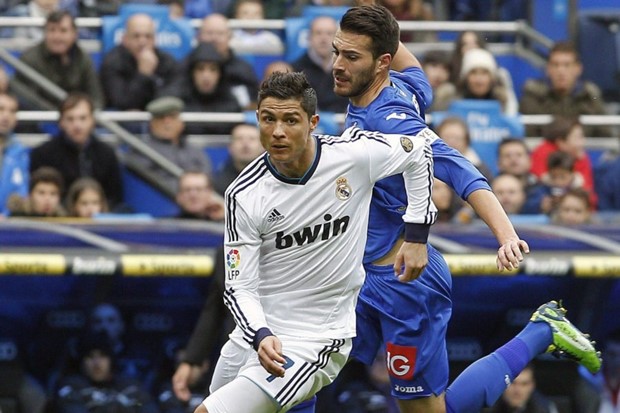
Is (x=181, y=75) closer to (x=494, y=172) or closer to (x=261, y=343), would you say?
(x=494, y=172)

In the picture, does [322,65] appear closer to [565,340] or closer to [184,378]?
[184,378]

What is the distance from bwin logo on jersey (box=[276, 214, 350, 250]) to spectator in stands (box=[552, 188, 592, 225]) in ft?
14.2

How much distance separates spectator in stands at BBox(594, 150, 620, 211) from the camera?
38.2ft

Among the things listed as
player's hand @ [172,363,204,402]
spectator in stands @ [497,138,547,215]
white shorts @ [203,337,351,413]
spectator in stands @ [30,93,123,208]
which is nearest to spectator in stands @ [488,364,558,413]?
spectator in stands @ [497,138,547,215]

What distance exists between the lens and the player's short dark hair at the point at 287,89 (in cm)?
620

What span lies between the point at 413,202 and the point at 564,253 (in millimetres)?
3349

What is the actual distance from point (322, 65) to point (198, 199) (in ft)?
7.55

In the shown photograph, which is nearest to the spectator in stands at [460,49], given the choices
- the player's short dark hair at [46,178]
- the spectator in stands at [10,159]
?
the spectator in stands at [10,159]

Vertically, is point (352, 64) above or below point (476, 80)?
above

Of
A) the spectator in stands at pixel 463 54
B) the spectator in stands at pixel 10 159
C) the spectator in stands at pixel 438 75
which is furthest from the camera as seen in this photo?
the spectator in stands at pixel 463 54

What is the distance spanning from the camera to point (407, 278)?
659 centimetres

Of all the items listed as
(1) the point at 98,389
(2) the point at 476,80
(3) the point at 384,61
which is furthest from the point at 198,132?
(3) the point at 384,61

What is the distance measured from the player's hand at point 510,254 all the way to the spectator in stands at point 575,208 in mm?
4204

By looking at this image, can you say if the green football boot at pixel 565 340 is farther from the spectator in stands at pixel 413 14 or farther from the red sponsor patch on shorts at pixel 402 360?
the spectator in stands at pixel 413 14
